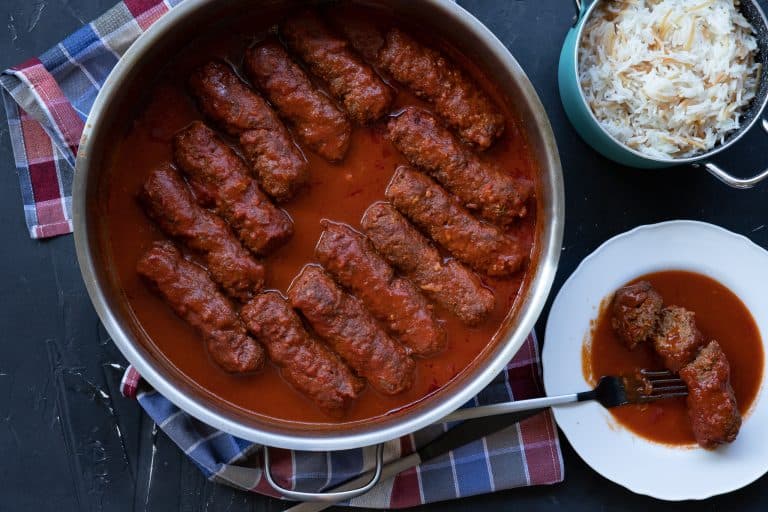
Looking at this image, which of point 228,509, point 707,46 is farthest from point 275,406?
point 707,46

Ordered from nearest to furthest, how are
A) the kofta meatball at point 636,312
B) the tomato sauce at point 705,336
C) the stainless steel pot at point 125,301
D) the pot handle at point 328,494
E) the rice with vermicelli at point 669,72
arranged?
1. the stainless steel pot at point 125,301
2. the pot handle at point 328,494
3. the rice with vermicelli at point 669,72
4. the kofta meatball at point 636,312
5. the tomato sauce at point 705,336

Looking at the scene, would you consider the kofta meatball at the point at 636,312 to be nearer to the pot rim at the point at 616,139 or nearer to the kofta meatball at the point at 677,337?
the kofta meatball at the point at 677,337

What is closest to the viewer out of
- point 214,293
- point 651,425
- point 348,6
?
point 214,293

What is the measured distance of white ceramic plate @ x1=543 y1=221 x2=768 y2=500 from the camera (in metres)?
3.45

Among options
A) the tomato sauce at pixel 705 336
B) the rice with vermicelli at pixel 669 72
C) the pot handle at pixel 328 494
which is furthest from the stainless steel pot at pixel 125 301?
the tomato sauce at pixel 705 336

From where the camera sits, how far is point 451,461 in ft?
11.6

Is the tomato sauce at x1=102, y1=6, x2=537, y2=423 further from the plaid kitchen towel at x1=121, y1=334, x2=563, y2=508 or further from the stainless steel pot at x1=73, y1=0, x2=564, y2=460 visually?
the plaid kitchen towel at x1=121, y1=334, x2=563, y2=508

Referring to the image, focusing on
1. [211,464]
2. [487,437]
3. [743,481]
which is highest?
[211,464]

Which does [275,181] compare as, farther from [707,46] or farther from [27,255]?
[707,46]

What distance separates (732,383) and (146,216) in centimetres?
282

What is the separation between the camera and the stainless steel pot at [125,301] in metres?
2.96

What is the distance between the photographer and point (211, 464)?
11.0ft

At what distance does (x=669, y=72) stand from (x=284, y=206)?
180cm

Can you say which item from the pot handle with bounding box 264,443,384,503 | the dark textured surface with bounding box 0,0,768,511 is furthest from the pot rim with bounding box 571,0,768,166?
the dark textured surface with bounding box 0,0,768,511
